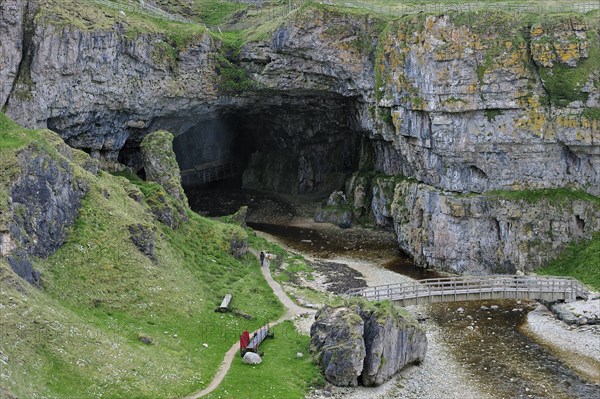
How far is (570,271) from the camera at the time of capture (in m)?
73.3

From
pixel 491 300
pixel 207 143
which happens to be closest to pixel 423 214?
pixel 491 300

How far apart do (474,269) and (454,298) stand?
13.2 metres

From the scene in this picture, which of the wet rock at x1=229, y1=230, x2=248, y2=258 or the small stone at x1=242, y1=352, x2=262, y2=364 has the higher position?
the wet rock at x1=229, y1=230, x2=248, y2=258

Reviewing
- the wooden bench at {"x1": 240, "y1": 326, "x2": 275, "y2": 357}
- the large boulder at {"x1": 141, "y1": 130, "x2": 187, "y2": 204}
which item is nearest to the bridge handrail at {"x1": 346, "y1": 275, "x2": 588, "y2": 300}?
the wooden bench at {"x1": 240, "y1": 326, "x2": 275, "y2": 357}

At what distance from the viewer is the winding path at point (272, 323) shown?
46656 mm

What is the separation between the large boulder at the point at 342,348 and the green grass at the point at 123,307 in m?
6.54

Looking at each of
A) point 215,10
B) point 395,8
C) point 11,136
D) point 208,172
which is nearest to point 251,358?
point 11,136

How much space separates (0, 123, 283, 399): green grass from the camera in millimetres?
43406

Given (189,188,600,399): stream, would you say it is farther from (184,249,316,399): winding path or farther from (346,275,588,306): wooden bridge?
(184,249,316,399): winding path

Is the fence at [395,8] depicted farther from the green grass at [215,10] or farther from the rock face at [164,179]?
the rock face at [164,179]

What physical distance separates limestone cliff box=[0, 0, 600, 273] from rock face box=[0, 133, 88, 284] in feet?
57.4

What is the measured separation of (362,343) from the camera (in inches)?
1982

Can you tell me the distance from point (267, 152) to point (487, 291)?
187 feet

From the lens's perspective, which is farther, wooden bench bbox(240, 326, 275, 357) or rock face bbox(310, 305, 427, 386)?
wooden bench bbox(240, 326, 275, 357)
